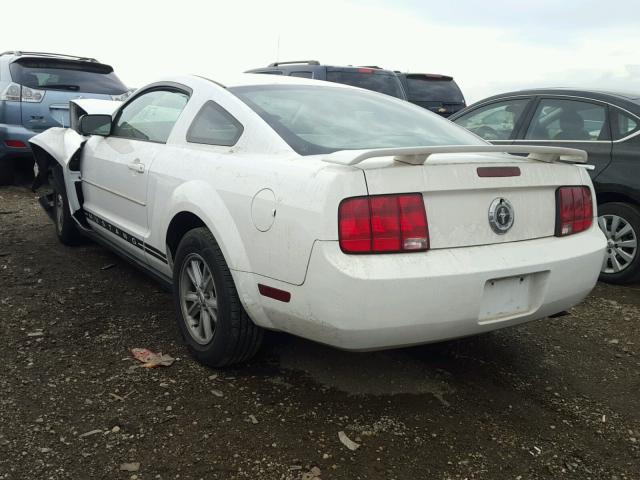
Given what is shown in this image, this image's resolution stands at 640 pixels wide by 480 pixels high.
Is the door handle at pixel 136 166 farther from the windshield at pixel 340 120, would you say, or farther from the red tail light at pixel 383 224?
the red tail light at pixel 383 224

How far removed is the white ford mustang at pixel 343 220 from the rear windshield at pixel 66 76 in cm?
489

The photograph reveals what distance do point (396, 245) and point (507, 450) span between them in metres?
0.98

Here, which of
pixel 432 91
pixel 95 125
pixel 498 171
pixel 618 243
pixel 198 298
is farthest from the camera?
pixel 432 91

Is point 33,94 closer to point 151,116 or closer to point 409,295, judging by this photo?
point 151,116

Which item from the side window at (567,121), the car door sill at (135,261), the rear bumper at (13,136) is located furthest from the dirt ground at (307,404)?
the rear bumper at (13,136)

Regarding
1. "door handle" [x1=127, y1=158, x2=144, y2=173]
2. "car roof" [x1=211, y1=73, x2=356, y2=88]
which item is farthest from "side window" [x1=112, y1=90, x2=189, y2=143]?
"car roof" [x1=211, y1=73, x2=356, y2=88]

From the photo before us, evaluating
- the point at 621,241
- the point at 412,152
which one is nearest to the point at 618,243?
the point at 621,241

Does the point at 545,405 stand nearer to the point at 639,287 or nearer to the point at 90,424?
the point at 90,424

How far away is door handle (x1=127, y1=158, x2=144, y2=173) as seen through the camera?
3670 millimetres

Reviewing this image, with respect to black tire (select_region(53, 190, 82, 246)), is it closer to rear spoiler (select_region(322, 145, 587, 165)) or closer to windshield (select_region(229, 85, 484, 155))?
windshield (select_region(229, 85, 484, 155))

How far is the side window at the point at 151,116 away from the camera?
12.1ft

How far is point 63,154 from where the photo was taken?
4883 mm

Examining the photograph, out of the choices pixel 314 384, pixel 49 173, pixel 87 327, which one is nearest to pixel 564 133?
pixel 314 384

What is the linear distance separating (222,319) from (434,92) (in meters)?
8.29
